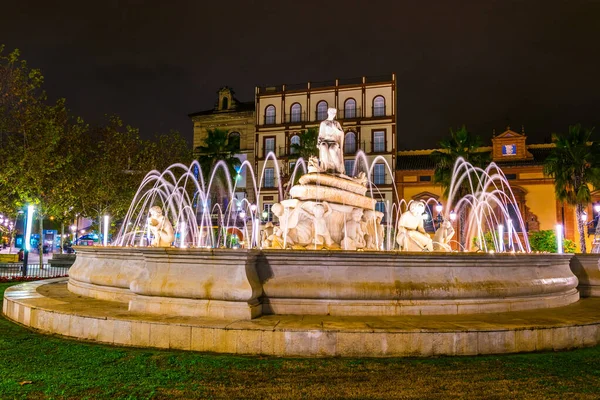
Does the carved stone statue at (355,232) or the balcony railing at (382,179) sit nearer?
the carved stone statue at (355,232)

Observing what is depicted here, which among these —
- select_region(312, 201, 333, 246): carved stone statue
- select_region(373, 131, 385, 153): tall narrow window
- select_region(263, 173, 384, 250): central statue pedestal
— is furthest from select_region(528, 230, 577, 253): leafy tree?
select_region(373, 131, 385, 153): tall narrow window

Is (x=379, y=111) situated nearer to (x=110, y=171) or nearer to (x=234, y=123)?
(x=234, y=123)

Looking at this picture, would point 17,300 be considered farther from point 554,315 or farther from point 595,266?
point 595,266

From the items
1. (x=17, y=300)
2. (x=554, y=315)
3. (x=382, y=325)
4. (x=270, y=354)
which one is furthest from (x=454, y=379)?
(x=17, y=300)

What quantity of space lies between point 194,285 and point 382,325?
112 inches

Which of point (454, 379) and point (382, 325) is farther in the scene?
point (382, 325)

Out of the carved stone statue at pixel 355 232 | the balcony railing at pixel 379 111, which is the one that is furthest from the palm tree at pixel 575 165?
the carved stone statue at pixel 355 232

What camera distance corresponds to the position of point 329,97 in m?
53.7

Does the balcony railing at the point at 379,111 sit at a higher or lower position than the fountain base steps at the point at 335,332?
higher

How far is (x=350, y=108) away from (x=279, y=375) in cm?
4958

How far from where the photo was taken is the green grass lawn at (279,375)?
16.0 feet

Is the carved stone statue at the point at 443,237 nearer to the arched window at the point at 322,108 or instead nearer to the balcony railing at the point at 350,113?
the balcony railing at the point at 350,113

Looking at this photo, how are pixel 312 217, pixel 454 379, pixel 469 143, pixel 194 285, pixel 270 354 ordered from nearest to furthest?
pixel 454 379 → pixel 270 354 → pixel 194 285 → pixel 312 217 → pixel 469 143

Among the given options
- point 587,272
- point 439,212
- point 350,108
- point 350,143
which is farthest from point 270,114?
point 587,272
